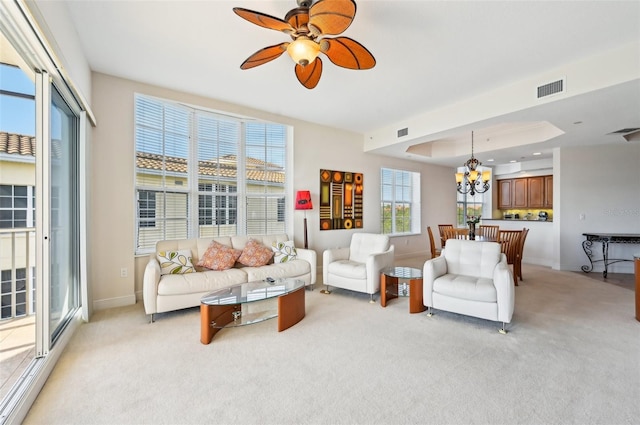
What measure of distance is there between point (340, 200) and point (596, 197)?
5.15m

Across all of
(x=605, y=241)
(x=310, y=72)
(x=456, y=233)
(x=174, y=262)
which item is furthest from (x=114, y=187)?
(x=605, y=241)

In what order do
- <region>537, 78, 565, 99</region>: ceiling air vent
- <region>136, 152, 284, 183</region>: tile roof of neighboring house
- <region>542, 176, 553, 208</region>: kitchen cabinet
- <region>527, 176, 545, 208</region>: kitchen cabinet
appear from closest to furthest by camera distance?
<region>537, 78, 565, 99</region>: ceiling air vent, <region>136, 152, 284, 183</region>: tile roof of neighboring house, <region>542, 176, 553, 208</region>: kitchen cabinet, <region>527, 176, 545, 208</region>: kitchen cabinet

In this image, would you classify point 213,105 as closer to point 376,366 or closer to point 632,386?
point 376,366

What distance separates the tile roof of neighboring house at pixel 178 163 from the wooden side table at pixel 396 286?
2.63 m

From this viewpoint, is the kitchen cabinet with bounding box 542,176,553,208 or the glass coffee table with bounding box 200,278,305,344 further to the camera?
the kitchen cabinet with bounding box 542,176,553,208

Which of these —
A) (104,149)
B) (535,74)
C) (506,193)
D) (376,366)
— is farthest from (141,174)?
(506,193)

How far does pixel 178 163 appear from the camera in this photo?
4277 mm

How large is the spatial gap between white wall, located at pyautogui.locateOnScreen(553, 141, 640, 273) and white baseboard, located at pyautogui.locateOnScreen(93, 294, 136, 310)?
25.5 ft

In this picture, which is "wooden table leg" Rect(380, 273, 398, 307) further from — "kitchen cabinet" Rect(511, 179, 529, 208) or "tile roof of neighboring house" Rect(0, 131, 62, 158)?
"kitchen cabinet" Rect(511, 179, 529, 208)

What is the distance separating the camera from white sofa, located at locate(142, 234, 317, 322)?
3.14 metres

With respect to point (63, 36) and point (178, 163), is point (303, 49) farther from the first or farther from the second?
point (178, 163)

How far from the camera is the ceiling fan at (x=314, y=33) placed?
190 centimetres

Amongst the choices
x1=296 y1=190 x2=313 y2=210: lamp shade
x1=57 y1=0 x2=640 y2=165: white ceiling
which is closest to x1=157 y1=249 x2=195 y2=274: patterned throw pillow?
x1=296 y1=190 x2=313 y2=210: lamp shade

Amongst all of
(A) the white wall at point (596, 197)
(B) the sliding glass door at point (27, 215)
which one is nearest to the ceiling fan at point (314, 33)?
(B) the sliding glass door at point (27, 215)
